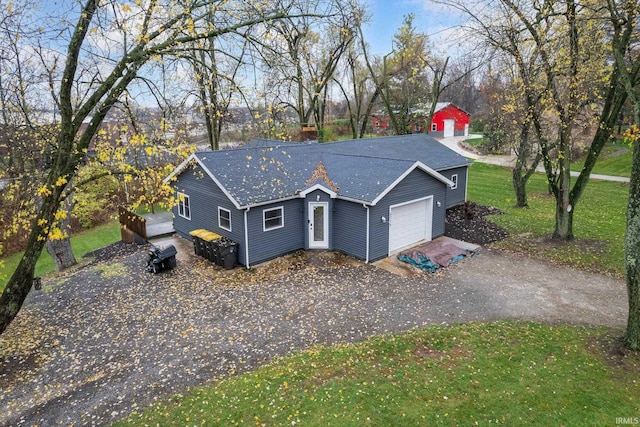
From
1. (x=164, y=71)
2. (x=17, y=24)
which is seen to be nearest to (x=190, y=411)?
(x=164, y=71)

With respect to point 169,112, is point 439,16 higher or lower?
higher

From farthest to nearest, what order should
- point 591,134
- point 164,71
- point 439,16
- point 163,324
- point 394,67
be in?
point 394,67 < point 591,134 < point 439,16 < point 163,324 < point 164,71

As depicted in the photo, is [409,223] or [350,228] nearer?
[350,228]

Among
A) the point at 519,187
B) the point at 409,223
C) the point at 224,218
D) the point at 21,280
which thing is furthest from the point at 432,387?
the point at 519,187

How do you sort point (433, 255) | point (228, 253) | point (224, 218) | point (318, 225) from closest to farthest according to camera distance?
1. point (228, 253)
2. point (433, 255)
3. point (224, 218)
4. point (318, 225)

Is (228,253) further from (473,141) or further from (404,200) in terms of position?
(473,141)

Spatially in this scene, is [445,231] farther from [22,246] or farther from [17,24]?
[22,246]

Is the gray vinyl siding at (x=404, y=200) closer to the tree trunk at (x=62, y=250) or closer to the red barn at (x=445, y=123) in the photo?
the tree trunk at (x=62, y=250)

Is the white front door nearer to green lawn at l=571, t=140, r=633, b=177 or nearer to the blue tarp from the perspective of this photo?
the blue tarp
